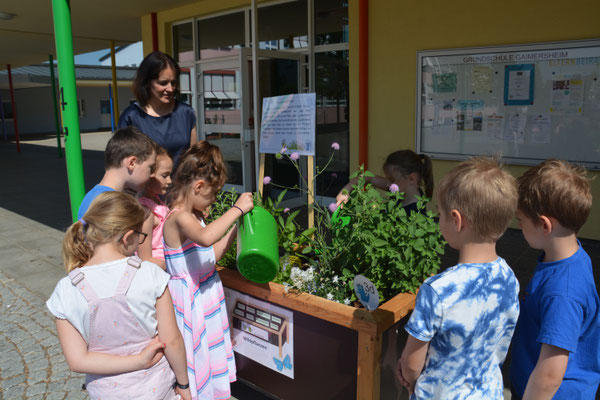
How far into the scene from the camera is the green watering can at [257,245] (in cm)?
188

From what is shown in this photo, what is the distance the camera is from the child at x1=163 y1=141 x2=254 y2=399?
1927 mm

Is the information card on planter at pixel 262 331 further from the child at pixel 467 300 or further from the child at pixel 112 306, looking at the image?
the child at pixel 467 300

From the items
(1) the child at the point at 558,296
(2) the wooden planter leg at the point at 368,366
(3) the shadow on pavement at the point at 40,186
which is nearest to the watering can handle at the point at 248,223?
(2) the wooden planter leg at the point at 368,366

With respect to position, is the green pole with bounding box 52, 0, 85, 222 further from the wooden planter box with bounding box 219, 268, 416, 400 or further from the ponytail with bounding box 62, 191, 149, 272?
the ponytail with bounding box 62, 191, 149, 272

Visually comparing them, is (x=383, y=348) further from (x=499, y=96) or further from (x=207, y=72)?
(x=207, y=72)

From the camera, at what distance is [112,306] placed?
4.69ft

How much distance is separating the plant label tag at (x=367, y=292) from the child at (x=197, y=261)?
20.6 inches

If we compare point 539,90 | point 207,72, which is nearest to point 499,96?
point 539,90

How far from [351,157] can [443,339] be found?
508 centimetres

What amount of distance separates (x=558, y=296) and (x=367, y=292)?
2.30 ft

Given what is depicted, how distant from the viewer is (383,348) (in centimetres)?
186

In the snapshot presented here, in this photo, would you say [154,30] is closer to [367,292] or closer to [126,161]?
[126,161]

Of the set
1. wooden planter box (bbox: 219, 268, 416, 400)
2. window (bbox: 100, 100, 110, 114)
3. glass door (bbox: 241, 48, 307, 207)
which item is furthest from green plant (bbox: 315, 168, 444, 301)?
window (bbox: 100, 100, 110, 114)

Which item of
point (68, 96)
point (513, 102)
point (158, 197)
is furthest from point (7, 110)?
point (158, 197)
